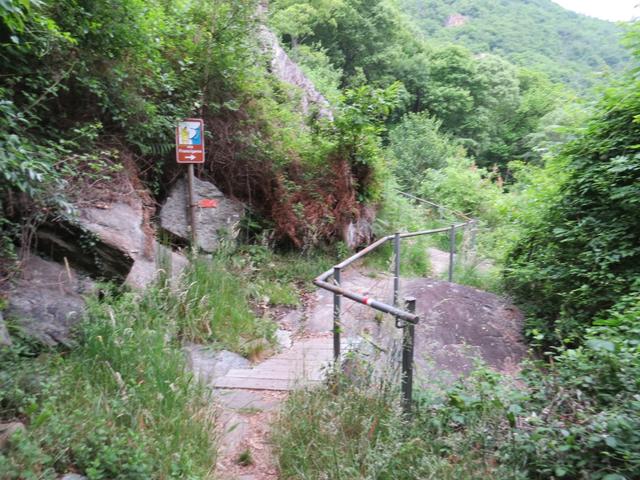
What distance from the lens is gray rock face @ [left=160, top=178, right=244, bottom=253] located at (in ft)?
19.3

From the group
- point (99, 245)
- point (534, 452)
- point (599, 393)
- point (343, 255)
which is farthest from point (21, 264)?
point (343, 255)

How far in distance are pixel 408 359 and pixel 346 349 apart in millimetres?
789

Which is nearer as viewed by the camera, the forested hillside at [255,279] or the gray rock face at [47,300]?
the forested hillside at [255,279]

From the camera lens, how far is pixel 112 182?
477 centimetres

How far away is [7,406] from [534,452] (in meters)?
2.76

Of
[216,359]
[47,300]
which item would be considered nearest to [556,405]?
[216,359]

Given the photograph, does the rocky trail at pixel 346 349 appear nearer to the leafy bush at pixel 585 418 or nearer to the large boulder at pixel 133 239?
the leafy bush at pixel 585 418

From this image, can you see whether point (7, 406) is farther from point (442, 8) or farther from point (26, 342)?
point (442, 8)

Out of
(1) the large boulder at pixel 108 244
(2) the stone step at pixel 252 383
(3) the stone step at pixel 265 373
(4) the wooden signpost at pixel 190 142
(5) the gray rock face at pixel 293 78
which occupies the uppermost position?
(5) the gray rock face at pixel 293 78

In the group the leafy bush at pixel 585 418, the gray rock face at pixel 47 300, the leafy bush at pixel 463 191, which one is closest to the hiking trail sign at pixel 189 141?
the gray rock face at pixel 47 300

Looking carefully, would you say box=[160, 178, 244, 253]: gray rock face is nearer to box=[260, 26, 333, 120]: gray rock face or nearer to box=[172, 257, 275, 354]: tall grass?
box=[172, 257, 275, 354]: tall grass

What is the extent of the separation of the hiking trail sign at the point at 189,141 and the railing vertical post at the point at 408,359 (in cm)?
385

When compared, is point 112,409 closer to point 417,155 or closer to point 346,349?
point 346,349

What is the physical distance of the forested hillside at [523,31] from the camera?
56.4 m
